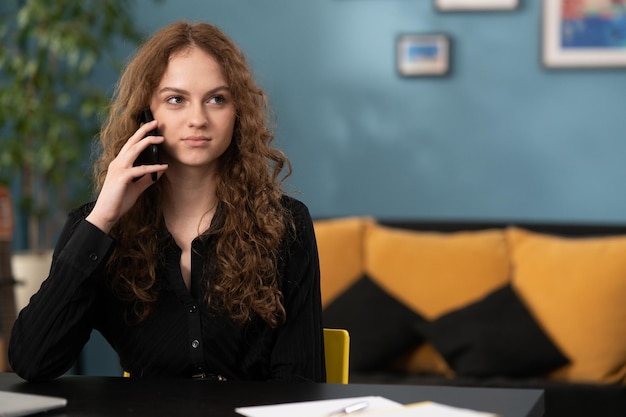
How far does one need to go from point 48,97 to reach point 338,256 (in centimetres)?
148

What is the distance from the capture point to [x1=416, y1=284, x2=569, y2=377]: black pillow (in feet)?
12.0

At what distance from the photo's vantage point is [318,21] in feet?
15.4

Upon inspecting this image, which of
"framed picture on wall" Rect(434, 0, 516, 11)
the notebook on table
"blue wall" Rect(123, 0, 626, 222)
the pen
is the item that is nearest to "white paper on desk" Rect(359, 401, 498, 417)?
the pen

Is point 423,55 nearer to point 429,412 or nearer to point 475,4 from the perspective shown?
point 475,4

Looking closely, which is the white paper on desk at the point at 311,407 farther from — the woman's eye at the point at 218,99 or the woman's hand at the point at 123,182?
the woman's eye at the point at 218,99

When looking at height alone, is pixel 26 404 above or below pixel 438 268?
above

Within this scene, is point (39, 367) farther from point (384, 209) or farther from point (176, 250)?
point (384, 209)

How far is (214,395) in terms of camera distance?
160cm

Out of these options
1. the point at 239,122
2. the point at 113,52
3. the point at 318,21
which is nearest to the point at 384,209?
the point at 318,21

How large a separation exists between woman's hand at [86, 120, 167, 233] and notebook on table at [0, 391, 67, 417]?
0.40 m

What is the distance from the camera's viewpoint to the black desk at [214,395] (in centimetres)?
150

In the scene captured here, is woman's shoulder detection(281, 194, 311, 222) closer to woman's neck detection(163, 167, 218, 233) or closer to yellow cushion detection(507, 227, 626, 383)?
woman's neck detection(163, 167, 218, 233)

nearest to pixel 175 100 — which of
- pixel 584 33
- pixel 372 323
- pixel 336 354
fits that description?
pixel 336 354

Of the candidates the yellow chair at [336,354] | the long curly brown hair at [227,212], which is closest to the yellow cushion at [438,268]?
the yellow chair at [336,354]
